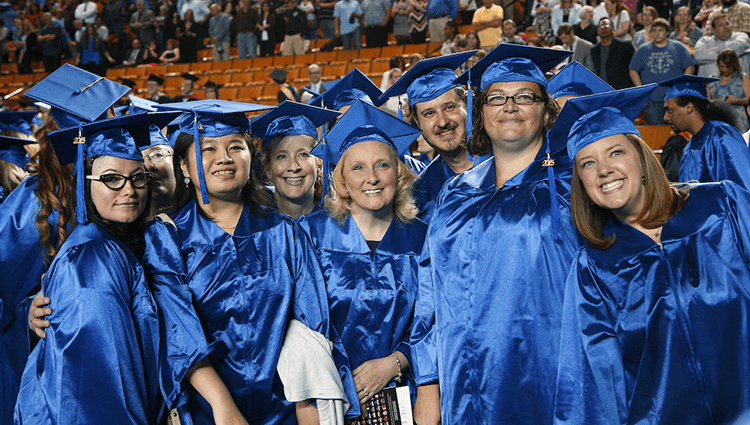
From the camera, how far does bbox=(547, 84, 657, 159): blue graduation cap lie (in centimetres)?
204

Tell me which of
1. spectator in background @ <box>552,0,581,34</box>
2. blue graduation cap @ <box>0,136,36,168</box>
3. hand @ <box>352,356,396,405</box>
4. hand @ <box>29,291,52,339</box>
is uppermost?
spectator in background @ <box>552,0,581,34</box>

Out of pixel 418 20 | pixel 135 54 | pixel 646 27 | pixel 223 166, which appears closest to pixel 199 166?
pixel 223 166

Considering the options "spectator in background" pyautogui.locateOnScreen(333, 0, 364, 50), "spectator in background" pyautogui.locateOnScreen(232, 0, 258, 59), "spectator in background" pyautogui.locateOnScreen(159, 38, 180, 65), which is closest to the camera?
"spectator in background" pyautogui.locateOnScreen(333, 0, 364, 50)

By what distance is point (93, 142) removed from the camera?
7.46ft

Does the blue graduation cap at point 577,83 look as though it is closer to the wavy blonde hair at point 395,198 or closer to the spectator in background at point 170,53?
the wavy blonde hair at point 395,198

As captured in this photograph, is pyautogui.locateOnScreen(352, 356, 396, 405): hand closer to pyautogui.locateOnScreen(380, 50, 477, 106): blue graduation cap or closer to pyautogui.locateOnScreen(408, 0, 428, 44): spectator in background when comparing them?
pyautogui.locateOnScreen(380, 50, 477, 106): blue graduation cap

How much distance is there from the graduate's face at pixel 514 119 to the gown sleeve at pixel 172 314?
4.06 ft

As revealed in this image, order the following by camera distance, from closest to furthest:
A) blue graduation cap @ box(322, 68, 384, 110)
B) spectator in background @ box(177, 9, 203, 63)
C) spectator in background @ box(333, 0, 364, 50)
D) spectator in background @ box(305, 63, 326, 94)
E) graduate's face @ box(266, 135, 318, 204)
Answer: graduate's face @ box(266, 135, 318, 204)
blue graduation cap @ box(322, 68, 384, 110)
spectator in background @ box(305, 63, 326, 94)
spectator in background @ box(333, 0, 364, 50)
spectator in background @ box(177, 9, 203, 63)

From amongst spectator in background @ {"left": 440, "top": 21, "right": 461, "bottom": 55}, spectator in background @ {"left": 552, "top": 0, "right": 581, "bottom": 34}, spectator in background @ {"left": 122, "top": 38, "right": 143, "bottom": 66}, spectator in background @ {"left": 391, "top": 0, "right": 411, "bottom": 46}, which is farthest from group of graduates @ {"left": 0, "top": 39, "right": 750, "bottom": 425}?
spectator in background @ {"left": 122, "top": 38, "right": 143, "bottom": 66}

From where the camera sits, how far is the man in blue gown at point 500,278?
216cm

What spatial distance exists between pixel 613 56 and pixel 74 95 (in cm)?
688

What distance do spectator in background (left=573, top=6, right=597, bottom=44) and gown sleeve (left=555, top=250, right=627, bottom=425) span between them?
7.48 meters

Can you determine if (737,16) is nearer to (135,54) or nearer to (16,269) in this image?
(16,269)

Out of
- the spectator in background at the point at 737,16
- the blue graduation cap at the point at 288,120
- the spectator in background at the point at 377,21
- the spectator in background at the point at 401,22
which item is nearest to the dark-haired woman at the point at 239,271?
the blue graduation cap at the point at 288,120
